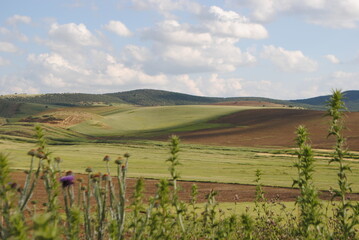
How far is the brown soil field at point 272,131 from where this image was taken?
63.6 metres

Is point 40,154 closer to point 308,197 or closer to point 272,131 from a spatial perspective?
point 308,197

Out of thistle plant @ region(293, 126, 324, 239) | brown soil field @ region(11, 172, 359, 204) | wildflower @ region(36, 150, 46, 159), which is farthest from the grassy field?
wildflower @ region(36, 150, 46, 159)

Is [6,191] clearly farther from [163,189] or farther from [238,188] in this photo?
[238,188]

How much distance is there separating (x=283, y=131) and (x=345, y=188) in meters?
71.0

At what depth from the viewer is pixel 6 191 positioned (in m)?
3.91

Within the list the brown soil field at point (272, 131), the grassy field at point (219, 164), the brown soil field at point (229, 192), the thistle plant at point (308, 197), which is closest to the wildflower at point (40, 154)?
the thistle plant at point (308, 197)

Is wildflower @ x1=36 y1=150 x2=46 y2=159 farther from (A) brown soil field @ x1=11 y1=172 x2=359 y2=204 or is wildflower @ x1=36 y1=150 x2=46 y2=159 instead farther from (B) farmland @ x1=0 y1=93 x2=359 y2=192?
(A) brown soil field @ x1=11 y1=172 x2=359 y2=204

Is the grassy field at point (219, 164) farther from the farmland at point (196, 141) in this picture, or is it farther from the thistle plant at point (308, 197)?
the thistle plant at point (308, 197)

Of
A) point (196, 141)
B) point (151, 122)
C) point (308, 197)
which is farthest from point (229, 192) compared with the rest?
point (151, 122)

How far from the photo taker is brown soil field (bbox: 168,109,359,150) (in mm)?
63594

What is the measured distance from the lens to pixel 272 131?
7594 centimetres

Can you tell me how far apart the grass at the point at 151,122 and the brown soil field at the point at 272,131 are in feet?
31.6

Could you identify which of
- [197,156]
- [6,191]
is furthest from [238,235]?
[197,156]

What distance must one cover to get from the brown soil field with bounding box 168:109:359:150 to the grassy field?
28.0 ft
